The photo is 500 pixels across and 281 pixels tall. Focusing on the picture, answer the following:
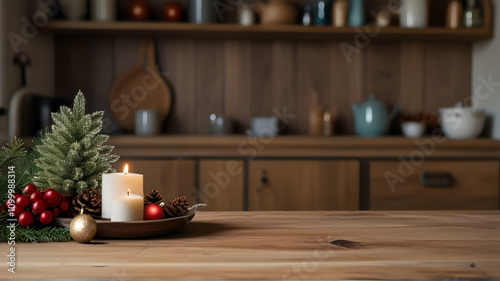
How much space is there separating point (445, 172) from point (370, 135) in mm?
421

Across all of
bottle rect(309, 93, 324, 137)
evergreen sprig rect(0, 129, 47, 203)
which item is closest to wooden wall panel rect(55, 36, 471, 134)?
bottle rect(309, 93, 324, 137)

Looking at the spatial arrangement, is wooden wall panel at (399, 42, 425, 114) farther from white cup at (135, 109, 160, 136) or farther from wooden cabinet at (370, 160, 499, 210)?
white cup at (135, 109, 160, 136)

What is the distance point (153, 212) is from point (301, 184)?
4.75ft

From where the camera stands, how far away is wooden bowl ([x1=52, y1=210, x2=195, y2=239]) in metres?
0.86

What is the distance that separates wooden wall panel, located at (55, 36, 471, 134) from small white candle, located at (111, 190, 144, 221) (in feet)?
6.34

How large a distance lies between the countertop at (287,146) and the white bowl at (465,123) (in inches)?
6.0

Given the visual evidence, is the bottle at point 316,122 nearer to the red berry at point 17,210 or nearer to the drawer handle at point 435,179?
the drawer handle at point 435,179

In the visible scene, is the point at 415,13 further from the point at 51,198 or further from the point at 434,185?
the point at 51,198

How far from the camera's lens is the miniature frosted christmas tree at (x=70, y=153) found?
0.94m

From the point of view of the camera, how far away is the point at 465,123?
98.2 inches

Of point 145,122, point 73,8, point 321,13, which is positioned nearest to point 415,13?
point 321,13

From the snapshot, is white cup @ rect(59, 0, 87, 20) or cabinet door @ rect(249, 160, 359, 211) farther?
white cup @ rect(59, 0, 87, 20)

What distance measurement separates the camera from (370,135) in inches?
102

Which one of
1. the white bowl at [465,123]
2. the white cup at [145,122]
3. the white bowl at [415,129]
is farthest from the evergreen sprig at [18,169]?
the white bowl at [465,123]
